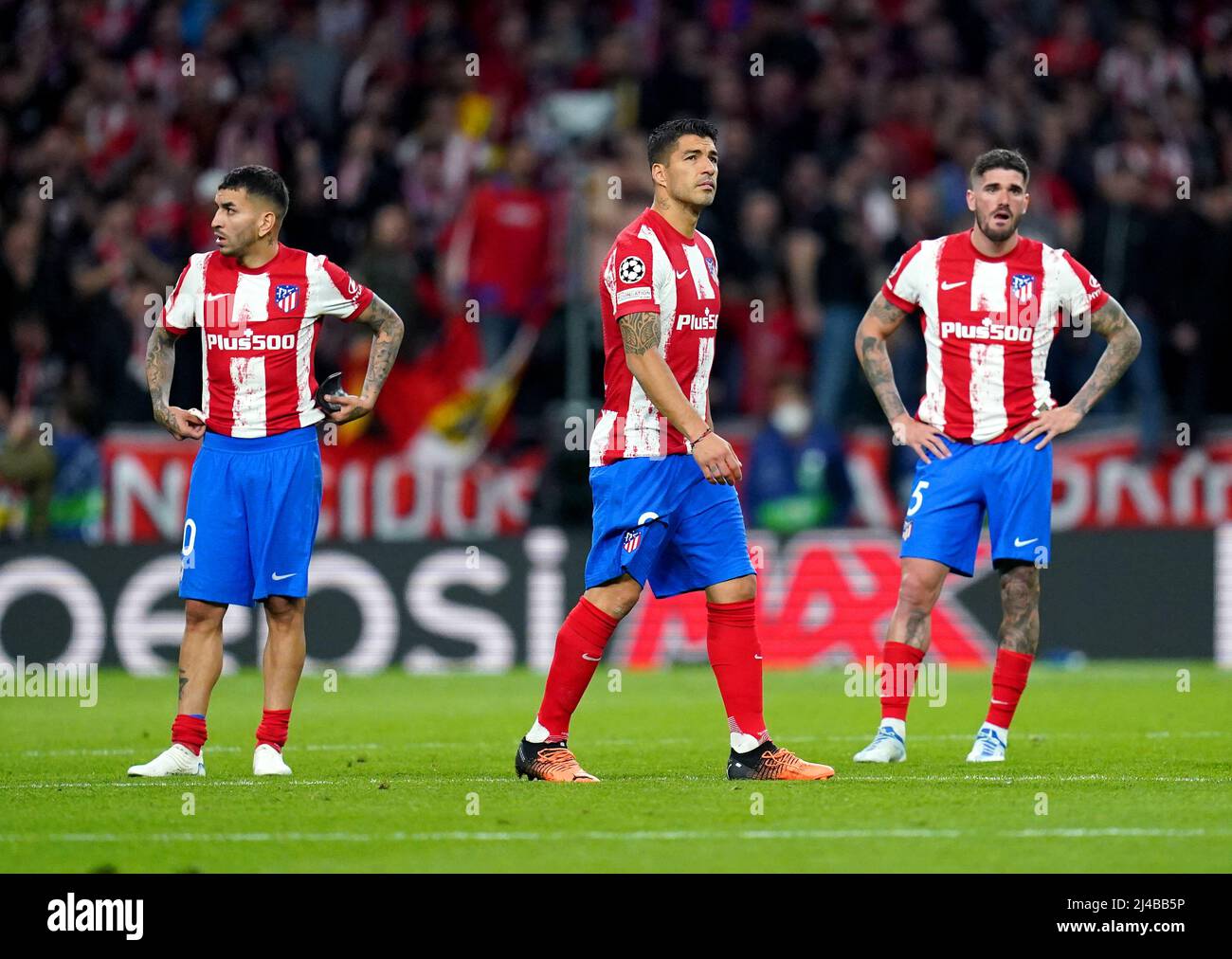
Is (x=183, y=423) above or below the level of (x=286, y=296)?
below

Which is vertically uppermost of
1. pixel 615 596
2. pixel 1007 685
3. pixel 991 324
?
pixel 991 324

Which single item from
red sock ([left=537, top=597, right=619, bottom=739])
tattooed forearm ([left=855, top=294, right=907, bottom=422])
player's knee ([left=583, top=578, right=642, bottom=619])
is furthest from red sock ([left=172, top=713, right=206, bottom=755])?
tattooed forearm ([left=855, top=294, right=907, bottom=422])

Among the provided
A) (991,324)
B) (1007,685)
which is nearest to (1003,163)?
(991,324)

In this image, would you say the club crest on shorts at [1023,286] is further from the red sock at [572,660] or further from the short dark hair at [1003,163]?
the red sock at [572,660]

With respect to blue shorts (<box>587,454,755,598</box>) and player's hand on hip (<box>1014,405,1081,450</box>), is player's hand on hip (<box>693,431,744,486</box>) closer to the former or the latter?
blue shorts (<box>587,454,755,598</box>)

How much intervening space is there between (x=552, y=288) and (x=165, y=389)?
346 inches

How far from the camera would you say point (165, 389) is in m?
8.68

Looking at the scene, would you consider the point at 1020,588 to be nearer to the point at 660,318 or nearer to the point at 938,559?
the point at 938,559

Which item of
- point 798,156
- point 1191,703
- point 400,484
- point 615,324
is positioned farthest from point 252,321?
point 798,156

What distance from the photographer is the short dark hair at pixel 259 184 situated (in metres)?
8.53

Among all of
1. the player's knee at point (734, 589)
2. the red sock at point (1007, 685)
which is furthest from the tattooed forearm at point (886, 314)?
the player's knee at point (734, 589)

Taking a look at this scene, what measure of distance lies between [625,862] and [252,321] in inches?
135

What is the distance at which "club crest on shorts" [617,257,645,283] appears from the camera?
26.1 feet
